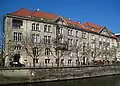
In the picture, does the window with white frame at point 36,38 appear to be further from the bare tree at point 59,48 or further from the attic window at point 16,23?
the attic window at point 16,23

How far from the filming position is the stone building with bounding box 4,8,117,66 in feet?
171

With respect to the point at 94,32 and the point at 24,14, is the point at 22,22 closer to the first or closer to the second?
the point at 24,14

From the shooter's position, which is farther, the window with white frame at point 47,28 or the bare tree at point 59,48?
the window with white frame at point 47,28

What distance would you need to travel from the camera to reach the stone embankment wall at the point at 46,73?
38.7 m

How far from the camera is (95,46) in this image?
71875 mm

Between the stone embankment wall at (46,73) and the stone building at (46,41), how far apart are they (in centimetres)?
454

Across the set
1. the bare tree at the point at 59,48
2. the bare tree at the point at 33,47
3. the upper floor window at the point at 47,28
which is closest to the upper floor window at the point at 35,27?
the upper floor window at the point at 47,28

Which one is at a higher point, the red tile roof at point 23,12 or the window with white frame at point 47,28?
the red tile roof at point 23,12

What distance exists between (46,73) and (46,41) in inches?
602

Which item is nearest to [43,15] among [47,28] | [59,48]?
[47,28]

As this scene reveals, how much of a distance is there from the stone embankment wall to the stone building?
14.9 ft

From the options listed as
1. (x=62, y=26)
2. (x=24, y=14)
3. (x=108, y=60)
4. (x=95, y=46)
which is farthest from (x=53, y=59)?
(x=108, y=60)

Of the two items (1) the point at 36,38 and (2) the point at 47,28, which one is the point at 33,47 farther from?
(2) the point at 47,28

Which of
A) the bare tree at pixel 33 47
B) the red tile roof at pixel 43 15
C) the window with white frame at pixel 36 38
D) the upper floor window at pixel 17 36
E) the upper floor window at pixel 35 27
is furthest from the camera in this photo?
the red tile roof at pixel 43 15
